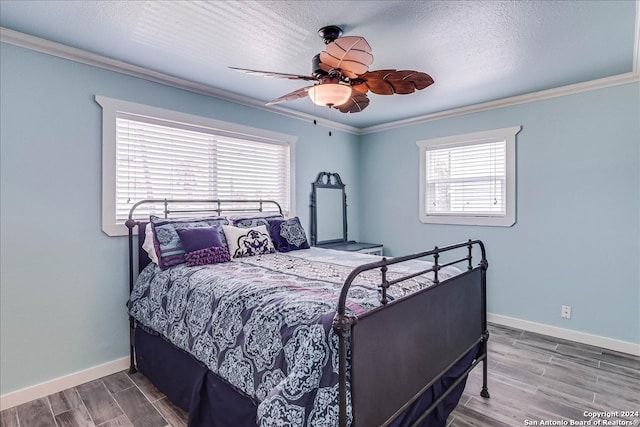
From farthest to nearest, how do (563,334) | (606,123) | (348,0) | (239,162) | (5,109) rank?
1. (239,162)
2. (563,334)
3. (606,123)
4. (5,109)
5. (348,0)

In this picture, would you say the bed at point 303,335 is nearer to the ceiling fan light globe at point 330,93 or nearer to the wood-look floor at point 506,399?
the wood-look floor at point 506,399

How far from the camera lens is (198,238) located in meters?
2.59

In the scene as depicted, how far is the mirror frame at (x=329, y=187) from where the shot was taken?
4.32 meters

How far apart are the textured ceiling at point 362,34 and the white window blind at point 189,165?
0.53m

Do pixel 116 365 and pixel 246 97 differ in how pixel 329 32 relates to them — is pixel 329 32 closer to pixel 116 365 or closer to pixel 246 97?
pixel 246 97

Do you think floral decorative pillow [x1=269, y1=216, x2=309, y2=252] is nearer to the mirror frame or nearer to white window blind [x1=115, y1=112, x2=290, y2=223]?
white window blind [x1=115, y1=112, x2=290, y2=223]

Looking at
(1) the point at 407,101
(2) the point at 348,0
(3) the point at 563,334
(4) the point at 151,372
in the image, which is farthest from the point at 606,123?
(4) the point at 151,372

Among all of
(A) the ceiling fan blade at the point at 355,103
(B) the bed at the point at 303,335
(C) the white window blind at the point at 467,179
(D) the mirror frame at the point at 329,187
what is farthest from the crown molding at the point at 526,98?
(B) the bed at the point at 303,335

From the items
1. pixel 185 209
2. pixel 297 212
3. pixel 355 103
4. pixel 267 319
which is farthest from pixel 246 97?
pixel 267 319

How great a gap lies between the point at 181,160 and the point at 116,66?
2.89 feet

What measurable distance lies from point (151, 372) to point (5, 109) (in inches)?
79.9

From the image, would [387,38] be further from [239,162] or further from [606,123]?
[606,123]

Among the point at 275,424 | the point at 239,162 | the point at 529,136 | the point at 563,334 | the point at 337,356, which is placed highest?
the point at 529,136

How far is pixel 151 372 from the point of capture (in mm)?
2436
